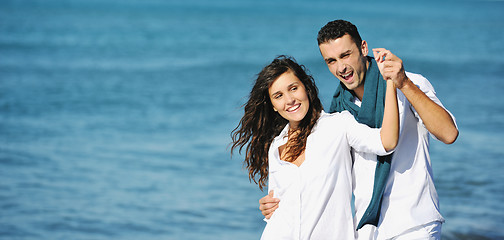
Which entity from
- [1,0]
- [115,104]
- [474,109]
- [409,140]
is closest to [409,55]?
[474,109]

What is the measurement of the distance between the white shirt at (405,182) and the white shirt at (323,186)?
0.36 ft

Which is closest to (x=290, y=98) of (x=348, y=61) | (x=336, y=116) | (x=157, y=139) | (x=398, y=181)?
(x=336, y=116)

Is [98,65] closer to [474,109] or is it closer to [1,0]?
[474,109]

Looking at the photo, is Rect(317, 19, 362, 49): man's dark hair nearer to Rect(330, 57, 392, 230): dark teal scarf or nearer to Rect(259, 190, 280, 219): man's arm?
Rect(330, 57, 392, 230): dark teal scarf

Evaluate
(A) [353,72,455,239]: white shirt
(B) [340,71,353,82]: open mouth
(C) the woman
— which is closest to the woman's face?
(C) the woman

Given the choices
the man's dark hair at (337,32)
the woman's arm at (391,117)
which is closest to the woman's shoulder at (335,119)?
the woman's arm at (391,117)

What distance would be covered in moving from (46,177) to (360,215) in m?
7.02

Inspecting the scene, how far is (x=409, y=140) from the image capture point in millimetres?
3229

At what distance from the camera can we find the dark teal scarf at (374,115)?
10.4 feet

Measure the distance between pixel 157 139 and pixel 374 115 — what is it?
894 cm

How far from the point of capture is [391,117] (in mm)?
2998

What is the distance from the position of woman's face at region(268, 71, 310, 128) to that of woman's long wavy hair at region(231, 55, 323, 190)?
3 centimetres

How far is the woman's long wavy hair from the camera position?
3.38m

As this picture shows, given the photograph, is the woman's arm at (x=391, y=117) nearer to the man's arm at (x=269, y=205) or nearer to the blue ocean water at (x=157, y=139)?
the man's arm at (x=269, y=205)
